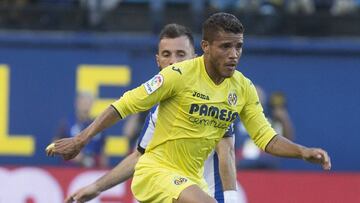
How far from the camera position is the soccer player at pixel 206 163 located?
837cm

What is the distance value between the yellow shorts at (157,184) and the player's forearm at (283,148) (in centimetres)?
55

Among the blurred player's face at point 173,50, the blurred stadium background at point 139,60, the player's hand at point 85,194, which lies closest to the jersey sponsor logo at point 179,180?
the player's hand at point 85,194

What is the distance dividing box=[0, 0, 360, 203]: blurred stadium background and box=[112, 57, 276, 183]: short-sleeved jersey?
7.54m

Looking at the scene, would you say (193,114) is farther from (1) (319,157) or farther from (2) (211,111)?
(1) (319,157)

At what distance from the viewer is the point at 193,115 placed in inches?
308

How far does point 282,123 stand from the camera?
14.3 m

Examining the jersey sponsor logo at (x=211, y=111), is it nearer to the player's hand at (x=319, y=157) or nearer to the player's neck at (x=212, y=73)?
the player's neck at (x=212, y=73)

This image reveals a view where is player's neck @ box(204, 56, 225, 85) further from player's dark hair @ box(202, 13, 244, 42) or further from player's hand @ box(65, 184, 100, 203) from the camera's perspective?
player's hand @ box(65, 184, 100, 203)

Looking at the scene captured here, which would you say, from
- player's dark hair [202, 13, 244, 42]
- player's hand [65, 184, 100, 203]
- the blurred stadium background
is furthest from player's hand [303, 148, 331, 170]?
the blurred stadium background

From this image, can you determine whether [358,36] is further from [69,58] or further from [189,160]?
[189,160]

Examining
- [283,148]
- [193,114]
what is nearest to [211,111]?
[193,114]

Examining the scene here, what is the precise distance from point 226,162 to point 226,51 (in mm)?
1057

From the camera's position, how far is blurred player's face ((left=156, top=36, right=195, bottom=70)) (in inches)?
341

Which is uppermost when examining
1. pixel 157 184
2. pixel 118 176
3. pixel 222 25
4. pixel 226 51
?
pixel 222 25
